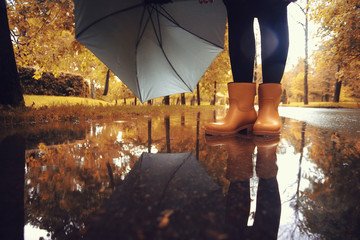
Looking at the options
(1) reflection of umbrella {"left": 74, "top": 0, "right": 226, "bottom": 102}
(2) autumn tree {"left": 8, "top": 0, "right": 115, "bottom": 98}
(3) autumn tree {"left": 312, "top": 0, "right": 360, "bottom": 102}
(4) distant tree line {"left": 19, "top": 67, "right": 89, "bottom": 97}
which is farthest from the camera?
(4) distant tree line {"left": 19, "top": 67, "right": 89, "bottom": 97}

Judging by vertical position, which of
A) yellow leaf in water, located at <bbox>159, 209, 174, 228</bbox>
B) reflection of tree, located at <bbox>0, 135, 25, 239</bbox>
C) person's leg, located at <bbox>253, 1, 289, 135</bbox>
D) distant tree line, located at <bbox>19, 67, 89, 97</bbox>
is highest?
distant tree line, located at <bbox>19, 67, 89, 97</bbox>

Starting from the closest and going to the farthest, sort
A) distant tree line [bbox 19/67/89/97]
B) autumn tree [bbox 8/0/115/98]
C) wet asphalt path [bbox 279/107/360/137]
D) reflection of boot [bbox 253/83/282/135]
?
reflection of boot [bbox 253/83/282/135], wet asphalt path [bbox 279/107/360/137], autumn tree [bbox 8/0/115/98], distant tree line [bbox 19/67/89/97]

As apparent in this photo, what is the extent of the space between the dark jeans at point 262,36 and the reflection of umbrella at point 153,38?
0.94 meters

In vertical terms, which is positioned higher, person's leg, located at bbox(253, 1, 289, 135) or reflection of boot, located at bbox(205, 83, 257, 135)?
person's leg, located at bbox(253, 1, 289, 135)

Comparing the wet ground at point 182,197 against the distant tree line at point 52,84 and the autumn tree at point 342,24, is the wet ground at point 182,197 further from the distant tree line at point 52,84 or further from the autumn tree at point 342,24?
the distant tree line at point 52,84

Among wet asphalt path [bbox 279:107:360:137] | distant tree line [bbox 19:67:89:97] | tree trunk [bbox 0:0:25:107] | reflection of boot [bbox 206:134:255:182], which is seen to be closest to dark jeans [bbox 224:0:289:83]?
wet asphalt path [bbox 279:107:360:137]

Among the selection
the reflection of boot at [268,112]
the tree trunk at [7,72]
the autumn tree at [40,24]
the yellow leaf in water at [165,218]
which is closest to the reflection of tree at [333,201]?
the yellow leaf in water at [165,218]

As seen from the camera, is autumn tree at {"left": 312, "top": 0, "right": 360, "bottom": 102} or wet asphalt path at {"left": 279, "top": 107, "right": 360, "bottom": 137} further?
autumn tree at {"left": 312, "top": 0, "right": 360, "bottom": 102}

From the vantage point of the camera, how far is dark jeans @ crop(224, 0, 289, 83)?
1746 millimetres

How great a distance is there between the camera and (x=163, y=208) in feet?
1.43

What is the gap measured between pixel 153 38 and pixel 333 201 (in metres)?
2.75

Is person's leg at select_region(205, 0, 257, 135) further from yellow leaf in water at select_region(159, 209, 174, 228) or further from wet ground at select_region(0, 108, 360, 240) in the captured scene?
yellow leaf in water at select_region(159, 209, 174, 228)

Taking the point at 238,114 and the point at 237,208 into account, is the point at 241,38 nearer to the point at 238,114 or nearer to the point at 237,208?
the point at 238,114

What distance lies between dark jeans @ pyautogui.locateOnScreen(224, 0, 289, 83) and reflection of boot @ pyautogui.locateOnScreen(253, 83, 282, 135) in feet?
0.33
